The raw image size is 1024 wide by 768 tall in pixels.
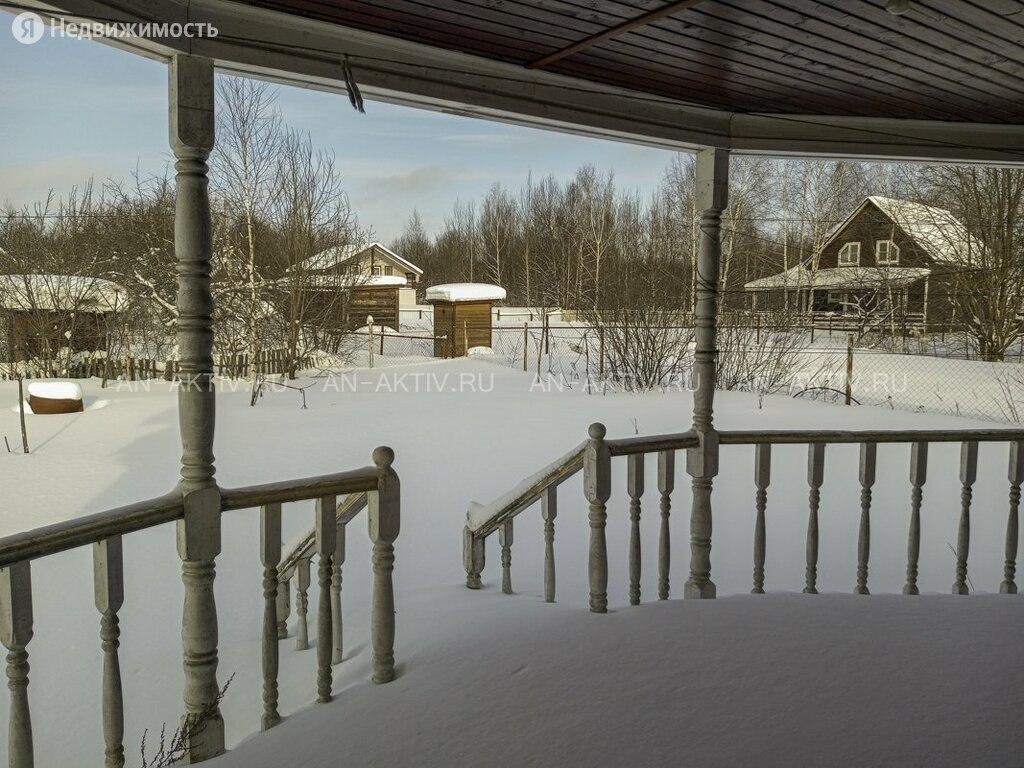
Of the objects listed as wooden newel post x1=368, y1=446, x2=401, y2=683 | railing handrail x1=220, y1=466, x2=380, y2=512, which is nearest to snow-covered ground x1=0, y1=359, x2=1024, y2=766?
wooden newel post x1=368, y1=446, x2=401, y2=683

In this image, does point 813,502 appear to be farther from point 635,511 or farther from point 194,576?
point 194,576

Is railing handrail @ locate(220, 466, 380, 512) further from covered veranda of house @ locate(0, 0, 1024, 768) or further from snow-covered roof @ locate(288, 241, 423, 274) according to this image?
snow-covered roof @ locate(288, 241, 423, 274)

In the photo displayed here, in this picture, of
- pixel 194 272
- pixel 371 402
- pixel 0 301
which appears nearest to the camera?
pixel 194 272

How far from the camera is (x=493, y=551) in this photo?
6.00 meters

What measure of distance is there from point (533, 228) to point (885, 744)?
141 feet

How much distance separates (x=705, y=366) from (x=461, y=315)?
1605 cm

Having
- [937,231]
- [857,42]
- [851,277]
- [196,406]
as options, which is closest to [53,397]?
[196,406]

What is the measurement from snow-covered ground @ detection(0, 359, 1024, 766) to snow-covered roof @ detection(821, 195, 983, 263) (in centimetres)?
771

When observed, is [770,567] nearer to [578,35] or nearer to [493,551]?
[493,551]

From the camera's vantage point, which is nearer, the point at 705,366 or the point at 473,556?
the point at 705,366

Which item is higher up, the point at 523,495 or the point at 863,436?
the point at 863,436

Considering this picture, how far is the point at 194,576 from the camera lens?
250 centimetres

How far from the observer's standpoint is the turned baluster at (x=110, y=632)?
7.21 ft

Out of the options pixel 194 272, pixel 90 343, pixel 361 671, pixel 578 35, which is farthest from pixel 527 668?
pixel 90 343
